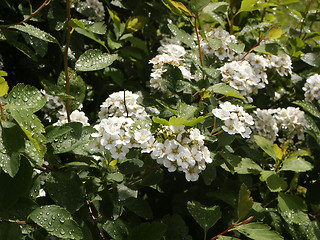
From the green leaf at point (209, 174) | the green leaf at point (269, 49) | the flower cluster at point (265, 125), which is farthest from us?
the flower cluster at point (265, 125)

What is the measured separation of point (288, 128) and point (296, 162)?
1.19ft

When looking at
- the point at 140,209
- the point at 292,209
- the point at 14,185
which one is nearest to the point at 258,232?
the point at 292,209

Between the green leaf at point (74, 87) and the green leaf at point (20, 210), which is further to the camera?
the green leaf at point (74, 87)

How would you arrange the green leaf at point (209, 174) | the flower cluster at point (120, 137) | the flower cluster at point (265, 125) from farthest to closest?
the flower cluster at point (265, 125) < the green leaf at point (209, 174) < the flower cluster at point (120, 137)

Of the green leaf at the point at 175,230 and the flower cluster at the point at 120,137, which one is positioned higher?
the flower cluster at the point at 120,137

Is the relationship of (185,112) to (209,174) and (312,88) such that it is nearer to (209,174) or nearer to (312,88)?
(209,174)

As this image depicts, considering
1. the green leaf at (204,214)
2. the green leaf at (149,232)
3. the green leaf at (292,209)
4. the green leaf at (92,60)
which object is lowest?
the green leaf at (292,209)

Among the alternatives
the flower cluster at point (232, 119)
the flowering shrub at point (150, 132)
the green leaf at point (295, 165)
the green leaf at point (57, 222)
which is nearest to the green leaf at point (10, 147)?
the flowering shrub at point (150, 132)

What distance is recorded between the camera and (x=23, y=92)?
4.42ft

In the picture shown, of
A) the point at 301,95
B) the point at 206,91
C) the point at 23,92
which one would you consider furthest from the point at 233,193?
the point at 23,92

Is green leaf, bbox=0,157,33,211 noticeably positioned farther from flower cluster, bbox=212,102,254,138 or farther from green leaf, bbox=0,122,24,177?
flower cluster, bbox=212,102,254,138

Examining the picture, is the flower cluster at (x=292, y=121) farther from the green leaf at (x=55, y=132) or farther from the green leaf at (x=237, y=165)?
the green leaf at (x=55, y=132)

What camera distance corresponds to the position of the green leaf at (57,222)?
128 cm

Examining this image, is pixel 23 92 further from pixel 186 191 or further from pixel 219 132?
pixel 186 191
